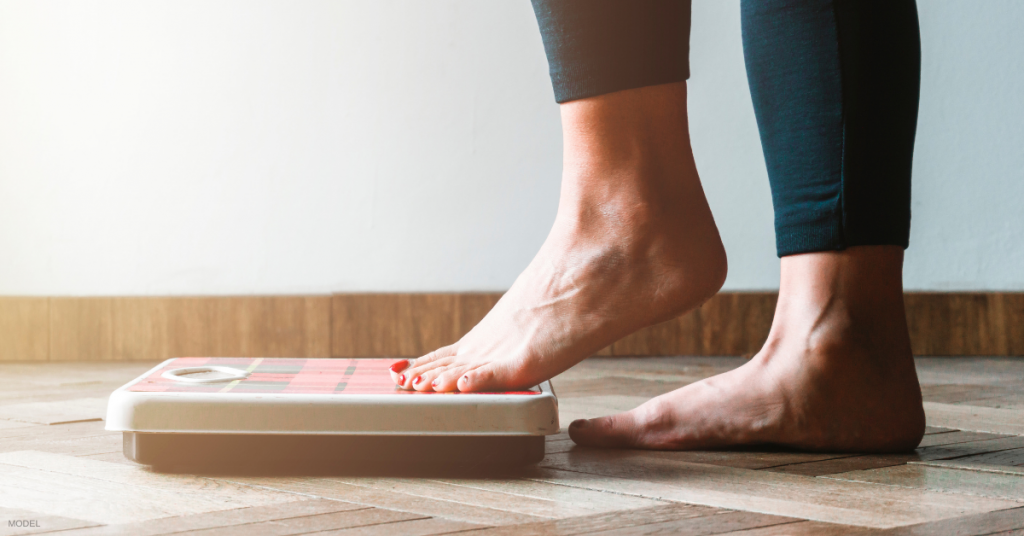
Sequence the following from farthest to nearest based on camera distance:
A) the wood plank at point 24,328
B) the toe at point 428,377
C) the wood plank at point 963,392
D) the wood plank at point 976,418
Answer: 1. the wood plank at point 24,328
2. the wood plank at point 963,392
3. the wood plank at point 976,418
4. the toe at point 428,377

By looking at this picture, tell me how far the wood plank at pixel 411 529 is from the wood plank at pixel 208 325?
1.09 meters

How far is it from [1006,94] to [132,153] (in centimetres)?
145

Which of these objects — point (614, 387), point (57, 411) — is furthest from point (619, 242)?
point (57, 411)

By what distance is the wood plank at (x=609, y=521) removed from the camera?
1.40 feet

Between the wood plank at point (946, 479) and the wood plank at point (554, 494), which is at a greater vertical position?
the wood plank at point (554, 494)

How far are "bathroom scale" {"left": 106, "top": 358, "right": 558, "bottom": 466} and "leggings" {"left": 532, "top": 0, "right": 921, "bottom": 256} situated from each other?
249mm

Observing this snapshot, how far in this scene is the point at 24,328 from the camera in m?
1.48

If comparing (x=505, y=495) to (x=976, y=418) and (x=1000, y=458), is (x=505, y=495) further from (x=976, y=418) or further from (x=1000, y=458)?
(x=976, y=418)

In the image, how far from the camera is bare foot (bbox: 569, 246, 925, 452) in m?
0.65

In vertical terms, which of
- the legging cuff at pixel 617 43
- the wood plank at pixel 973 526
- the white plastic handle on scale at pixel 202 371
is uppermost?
the legging cuff at pixel 617 43

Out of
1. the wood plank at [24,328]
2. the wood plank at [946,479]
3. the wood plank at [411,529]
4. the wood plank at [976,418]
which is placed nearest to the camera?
the wood plank at [411,529]

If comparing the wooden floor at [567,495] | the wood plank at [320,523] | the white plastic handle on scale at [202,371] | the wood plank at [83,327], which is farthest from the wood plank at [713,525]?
the wood plank at [83,327]

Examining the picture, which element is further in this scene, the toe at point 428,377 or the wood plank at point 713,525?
the toe at point 428,377

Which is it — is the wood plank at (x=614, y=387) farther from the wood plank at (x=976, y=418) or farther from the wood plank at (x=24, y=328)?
the wood plank at (x=24, y=328)
